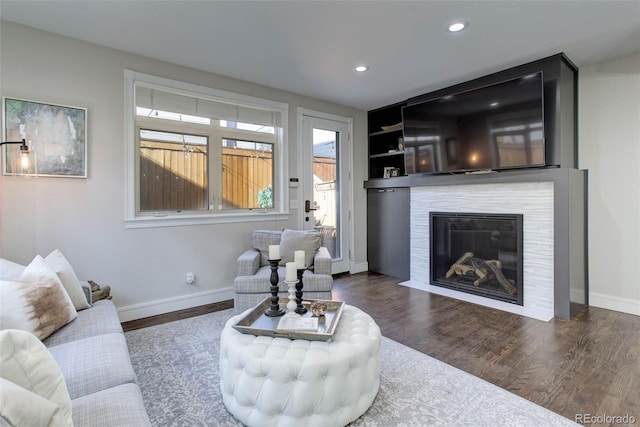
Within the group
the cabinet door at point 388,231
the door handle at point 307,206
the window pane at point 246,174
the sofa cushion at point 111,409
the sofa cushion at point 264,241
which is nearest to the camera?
the sofa cushion at point 111,409

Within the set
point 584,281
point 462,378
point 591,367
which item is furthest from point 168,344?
point 584,281

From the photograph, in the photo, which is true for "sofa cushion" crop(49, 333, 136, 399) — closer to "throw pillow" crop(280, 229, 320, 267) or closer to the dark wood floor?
the dark wood floor

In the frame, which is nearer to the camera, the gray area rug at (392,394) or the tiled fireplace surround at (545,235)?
the gray area rug at (392,394)

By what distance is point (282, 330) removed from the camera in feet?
5.48

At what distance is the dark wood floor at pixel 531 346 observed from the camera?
1.83m

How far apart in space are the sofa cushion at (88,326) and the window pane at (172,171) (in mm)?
1376

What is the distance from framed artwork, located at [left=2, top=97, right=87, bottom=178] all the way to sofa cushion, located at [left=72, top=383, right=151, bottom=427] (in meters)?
2.19

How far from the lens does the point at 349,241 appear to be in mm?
4805

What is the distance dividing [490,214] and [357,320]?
2.43m

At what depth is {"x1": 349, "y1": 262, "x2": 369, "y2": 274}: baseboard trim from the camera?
4.82m

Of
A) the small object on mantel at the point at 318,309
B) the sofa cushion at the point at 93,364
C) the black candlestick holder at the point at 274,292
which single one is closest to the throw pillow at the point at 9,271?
the sofa cushion at the point at 93,364

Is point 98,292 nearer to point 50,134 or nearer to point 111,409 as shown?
point 50,134

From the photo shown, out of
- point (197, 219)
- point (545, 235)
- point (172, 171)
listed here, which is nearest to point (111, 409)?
point (197, 219)

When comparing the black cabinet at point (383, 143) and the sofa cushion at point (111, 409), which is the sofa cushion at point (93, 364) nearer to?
the sofa cushion at point (111, 409)
